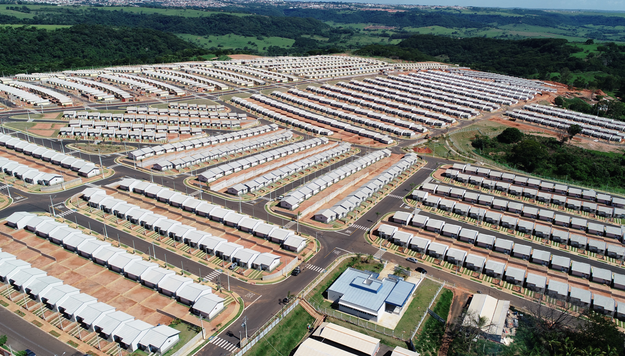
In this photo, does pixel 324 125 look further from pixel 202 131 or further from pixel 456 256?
pixel 456 256

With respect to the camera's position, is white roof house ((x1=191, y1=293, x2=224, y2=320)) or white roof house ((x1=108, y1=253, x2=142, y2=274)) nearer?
white roof house ((x1=191, y1=293, x2=224, y2=320))

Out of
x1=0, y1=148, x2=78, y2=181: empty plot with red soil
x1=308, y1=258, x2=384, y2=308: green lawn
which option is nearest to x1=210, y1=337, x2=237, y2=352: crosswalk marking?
x1=308, y1=258, x2=384, y2=308: green lawn

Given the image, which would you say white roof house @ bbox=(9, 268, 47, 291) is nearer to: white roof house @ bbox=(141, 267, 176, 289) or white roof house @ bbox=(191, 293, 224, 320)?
white roof house @ bbox=(141, 267, 176, 289)

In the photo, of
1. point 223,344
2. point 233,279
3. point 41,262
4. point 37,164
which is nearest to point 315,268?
point 233,279

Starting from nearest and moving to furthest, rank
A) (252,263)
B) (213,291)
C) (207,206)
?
(213,291) → (252,263) → (207,206)

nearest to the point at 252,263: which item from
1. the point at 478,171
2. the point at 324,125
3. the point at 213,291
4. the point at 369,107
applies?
the point at 213,291

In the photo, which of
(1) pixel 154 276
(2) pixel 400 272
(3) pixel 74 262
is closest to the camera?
(1) pixel 154 276

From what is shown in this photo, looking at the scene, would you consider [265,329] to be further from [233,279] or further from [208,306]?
[233,279]
